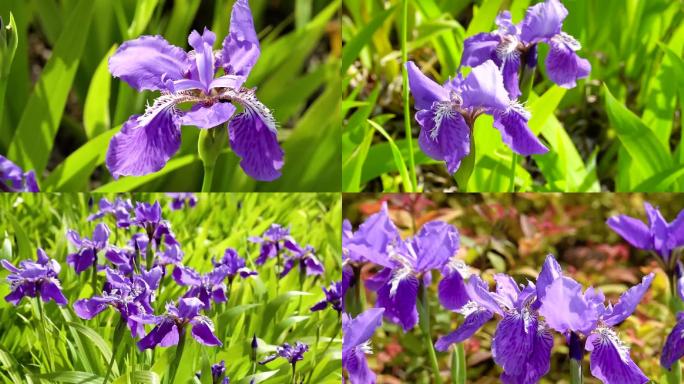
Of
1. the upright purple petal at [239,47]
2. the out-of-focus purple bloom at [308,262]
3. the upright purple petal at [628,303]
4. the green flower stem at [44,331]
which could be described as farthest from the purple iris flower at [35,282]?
the upright purple petal at [628,303]

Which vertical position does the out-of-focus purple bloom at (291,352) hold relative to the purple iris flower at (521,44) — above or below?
below

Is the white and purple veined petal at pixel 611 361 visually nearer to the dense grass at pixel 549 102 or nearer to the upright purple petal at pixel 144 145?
the dense grass at pixel 549 102

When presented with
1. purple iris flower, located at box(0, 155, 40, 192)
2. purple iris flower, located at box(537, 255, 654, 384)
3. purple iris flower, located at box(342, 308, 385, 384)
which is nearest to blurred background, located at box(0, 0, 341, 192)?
purple iris flower, located at box(0, 155, 40, 192)

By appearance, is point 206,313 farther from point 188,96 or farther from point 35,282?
point 188,96

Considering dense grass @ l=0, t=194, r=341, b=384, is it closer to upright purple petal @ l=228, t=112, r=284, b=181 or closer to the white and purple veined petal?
upright purple petal @ l=228, t=112, r=284, b=181

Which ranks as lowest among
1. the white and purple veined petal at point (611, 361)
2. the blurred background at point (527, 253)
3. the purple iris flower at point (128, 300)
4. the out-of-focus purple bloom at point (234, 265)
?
the blurred background at point (527, 253)

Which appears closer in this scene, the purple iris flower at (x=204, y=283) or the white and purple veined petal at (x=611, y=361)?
the white and purple veined petal at (x=611, y=361)

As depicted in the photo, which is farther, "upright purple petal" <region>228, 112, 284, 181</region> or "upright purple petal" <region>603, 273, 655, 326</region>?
"upright purple petal" <region>228, 112, 284, 181</region>

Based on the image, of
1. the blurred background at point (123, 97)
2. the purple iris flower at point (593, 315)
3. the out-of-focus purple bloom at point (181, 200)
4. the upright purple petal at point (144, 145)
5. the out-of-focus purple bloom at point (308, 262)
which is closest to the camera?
the purple iris flower at point (593, 315)
